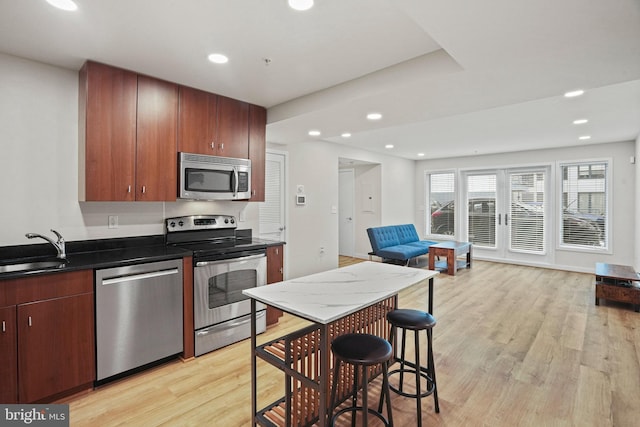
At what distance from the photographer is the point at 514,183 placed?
6824mm

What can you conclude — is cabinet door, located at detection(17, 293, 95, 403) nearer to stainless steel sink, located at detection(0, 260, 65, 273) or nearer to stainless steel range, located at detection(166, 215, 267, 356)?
stainless steel sink, located at detection(0, 260, 65, 273)

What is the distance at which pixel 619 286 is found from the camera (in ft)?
13.1

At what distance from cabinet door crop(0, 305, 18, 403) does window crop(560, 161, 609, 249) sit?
8064mm

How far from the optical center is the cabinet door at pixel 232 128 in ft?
10.4

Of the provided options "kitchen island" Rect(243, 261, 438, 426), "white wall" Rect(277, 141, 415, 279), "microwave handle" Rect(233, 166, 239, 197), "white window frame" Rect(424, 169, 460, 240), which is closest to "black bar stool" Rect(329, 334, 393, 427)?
"kitchen island" Rect(243, 261, 438, 426)

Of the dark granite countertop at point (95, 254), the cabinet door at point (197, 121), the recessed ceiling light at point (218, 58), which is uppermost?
the recessed ceiling light at point (218, 58)

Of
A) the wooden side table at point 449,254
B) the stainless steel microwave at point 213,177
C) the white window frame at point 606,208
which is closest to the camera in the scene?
the stainless steel microwave at point 213,177

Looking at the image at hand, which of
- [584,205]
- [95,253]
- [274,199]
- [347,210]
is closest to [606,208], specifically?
[584,205]

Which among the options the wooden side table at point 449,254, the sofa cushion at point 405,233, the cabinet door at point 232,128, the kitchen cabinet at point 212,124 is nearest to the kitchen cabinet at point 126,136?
the kitchen cabinet at point 212,124

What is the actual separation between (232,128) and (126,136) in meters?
1.01

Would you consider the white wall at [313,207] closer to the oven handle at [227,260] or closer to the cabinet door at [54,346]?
the oven handle at [227,260]

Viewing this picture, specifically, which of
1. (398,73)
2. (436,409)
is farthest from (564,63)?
(436,409)

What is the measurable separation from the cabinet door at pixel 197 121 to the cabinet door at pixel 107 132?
41 cm

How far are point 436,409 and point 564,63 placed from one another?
2384 millimetres
